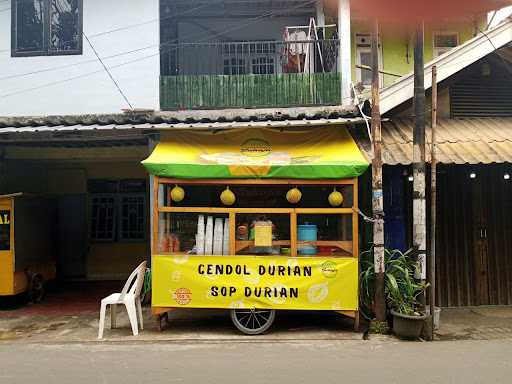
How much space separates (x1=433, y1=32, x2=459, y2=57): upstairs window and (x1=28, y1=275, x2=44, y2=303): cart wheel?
11065mm

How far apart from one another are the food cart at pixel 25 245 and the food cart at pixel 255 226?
3.45 metres

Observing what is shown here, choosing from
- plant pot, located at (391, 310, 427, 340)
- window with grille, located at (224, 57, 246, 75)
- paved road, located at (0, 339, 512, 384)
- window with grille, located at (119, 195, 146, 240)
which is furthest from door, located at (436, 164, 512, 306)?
window with grille, located at (119, 195, 146, 240)

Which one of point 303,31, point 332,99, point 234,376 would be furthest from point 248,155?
point 303,31

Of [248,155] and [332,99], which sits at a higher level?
[332,99]

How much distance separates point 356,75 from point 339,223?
5.56 m

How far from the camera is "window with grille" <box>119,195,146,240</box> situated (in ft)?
38.5

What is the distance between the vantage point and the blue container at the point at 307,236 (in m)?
7.02

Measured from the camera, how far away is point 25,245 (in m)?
9.09

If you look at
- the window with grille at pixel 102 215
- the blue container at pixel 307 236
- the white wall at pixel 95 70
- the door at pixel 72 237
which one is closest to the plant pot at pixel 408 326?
the blue container at pixel 307 236

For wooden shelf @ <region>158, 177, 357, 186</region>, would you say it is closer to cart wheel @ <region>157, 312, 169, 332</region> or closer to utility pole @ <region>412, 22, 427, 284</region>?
utility pole @ <region>412, 22, 427, 284</region>

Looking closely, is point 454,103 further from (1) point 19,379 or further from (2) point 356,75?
(1) point 19,379

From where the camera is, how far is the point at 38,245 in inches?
380

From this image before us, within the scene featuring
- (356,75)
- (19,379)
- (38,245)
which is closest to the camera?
(19,379)

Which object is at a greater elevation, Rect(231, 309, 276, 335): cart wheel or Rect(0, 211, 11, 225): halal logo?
Rect(0, 211, 11, 225): halal logo
